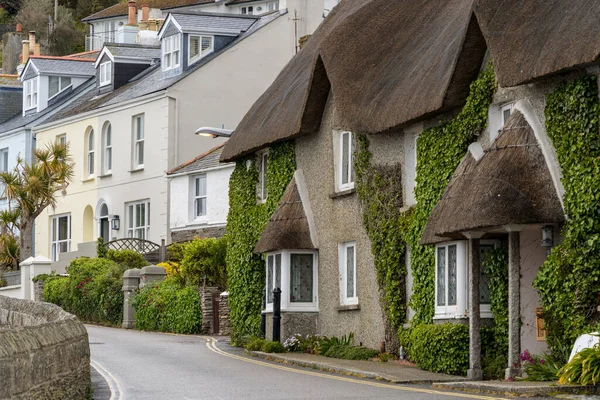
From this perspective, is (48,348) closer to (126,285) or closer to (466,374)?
(466,374)

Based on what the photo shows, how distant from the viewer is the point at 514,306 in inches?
781

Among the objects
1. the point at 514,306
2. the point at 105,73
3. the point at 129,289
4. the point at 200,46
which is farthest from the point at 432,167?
the point at 105,73

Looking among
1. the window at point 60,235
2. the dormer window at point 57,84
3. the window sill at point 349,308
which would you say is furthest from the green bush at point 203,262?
the dormer window at point 57,84

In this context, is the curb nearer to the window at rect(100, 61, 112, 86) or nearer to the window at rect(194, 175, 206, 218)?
the window at rect(194, 175, 206, 218)

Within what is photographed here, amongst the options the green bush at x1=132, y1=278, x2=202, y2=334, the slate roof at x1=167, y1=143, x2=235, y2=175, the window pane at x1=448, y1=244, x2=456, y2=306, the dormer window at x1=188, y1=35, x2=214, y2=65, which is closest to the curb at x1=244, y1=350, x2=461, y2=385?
the window pane at x1=448, y1=244, x2=456, y2=306

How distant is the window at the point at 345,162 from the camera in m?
26.5

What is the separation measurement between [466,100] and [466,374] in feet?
15.4

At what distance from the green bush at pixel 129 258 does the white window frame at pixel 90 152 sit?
9306mm

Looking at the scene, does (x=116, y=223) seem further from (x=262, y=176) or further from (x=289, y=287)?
(x=289, y=287)

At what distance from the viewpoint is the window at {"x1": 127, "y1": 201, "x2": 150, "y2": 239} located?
46.7m

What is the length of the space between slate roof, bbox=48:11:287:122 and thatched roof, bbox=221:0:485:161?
15458mm

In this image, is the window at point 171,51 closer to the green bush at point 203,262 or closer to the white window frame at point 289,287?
the green bush at point 203,262

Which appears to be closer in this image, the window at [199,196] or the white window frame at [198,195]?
the white window frame at [198,195]

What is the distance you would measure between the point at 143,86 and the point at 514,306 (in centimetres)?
3085
